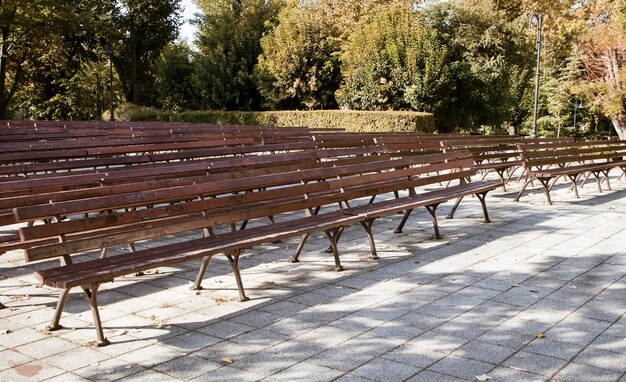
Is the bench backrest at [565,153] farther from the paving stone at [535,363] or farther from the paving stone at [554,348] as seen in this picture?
the paving stone at [535,363]

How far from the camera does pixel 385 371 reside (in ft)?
13.1

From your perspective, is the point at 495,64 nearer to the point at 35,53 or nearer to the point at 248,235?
the point at 35,53

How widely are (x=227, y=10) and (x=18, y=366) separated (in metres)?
38.2

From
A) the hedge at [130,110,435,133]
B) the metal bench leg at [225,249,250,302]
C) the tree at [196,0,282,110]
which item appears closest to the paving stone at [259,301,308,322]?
the metal bench leg at [225,249,250,302]

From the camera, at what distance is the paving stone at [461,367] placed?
395cm

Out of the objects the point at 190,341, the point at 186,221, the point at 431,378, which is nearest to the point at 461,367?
the point at 431,378

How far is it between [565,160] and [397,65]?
613 inches

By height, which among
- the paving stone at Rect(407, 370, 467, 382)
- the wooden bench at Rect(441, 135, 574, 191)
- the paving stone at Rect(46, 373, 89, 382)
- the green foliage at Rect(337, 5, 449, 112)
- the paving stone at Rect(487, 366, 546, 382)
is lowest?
the paving stone at Rect(487, 366, 546, 382)

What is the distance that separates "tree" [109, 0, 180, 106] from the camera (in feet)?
148

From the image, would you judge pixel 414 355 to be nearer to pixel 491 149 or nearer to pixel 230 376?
pixel 230 376

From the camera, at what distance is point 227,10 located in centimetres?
4038

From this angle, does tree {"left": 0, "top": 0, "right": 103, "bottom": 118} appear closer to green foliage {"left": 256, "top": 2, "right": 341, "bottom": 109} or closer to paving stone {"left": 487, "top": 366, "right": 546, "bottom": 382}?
green foliage {"left": 256, "top": 2, "right": 341, "bottom": 109}

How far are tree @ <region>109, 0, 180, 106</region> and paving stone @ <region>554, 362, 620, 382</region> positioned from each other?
139 feet

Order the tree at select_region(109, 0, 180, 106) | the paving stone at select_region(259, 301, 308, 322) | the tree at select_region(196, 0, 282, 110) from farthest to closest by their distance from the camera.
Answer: the tree at select_region(109, 0, 180, 106), the tree at select_region(196, 0, 282, 110), the paving stone at select_region(259, 301, 308, 322)
